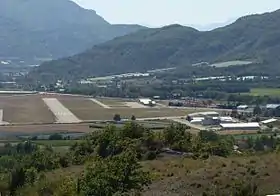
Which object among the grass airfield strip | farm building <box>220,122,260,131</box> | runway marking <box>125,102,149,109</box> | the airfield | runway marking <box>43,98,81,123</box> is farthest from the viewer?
runway marking <box>125,102,149,109</box>

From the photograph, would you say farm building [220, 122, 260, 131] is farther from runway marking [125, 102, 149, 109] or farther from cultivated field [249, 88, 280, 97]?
cultivated field [249, 88, 280, 97]

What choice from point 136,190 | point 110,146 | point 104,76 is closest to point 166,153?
point 110,146

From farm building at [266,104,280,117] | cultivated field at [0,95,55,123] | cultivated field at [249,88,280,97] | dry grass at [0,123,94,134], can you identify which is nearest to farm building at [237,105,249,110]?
farm building at [266,104,280,117]

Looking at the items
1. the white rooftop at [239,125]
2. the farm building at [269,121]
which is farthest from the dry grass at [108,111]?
the white rooftop at [239,125]

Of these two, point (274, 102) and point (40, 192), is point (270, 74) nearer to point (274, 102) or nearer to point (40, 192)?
point (274, 102)

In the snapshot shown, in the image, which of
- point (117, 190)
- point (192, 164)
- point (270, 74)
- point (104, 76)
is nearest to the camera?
point (117, 190)

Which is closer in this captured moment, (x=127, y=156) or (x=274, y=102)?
(x=127, y=156)

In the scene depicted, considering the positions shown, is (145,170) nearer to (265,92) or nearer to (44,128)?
(44,128)
